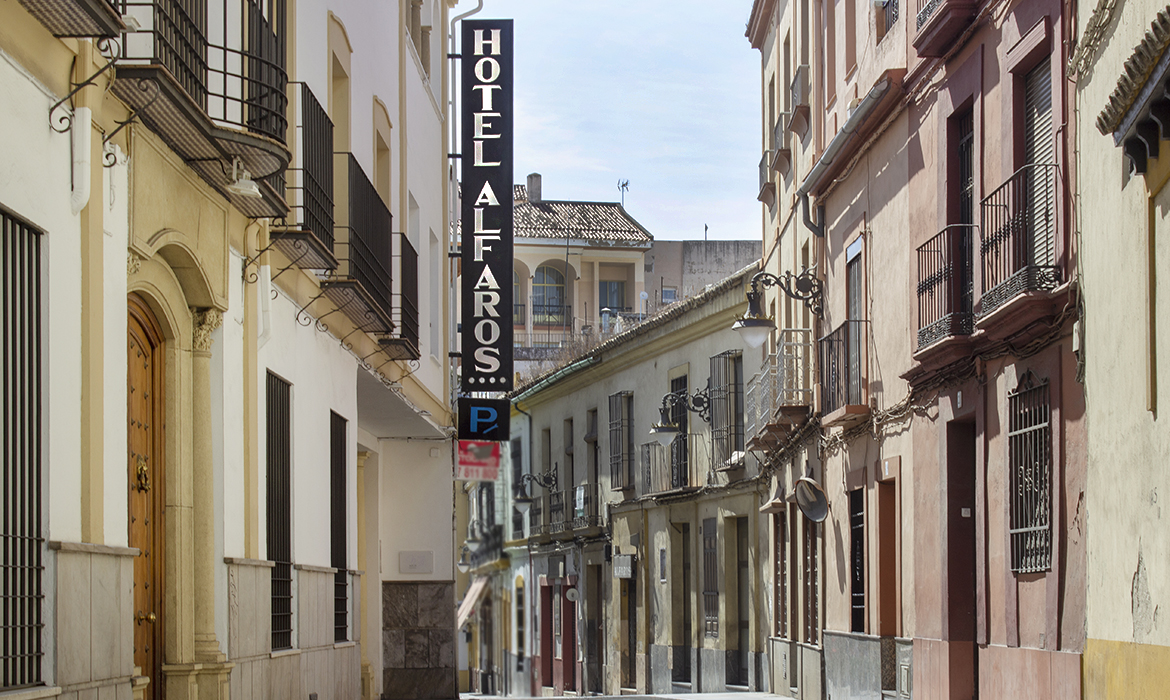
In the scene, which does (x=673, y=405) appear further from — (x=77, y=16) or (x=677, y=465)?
(x=77, y=16)

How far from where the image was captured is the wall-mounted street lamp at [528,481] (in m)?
36.7

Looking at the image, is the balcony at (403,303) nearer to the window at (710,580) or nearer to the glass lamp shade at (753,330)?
the glass lamp shade at (753,330)

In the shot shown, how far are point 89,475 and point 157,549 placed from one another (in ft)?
7.12

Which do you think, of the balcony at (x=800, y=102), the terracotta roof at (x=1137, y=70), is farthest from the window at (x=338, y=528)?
the balcony at (x=800, y=102)

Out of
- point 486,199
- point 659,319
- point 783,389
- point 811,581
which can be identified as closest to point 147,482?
point 486,199

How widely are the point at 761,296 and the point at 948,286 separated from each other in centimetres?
644

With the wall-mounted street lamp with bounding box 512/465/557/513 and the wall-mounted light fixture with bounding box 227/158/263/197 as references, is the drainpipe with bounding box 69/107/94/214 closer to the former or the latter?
the wall-mounted light fixture with bounding box 227/158/263/197

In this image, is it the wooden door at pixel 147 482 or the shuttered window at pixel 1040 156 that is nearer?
the wooden door at pixel 147 482

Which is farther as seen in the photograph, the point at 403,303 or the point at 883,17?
the point at 883,17

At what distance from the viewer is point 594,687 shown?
3234 cm

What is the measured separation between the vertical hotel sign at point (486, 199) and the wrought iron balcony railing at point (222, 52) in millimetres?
8269

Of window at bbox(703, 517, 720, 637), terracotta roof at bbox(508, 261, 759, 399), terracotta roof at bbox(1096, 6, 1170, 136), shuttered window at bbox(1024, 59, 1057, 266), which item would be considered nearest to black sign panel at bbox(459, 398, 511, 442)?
terracotta roof at bbox(508, 261, 759, 399)

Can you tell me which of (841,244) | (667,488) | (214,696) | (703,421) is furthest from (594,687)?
(214,696)

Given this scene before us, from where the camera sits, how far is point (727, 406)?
81.5ft
